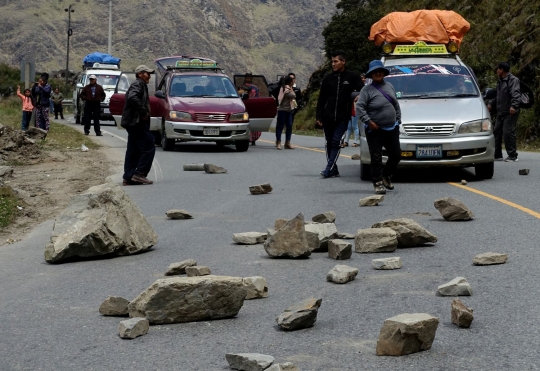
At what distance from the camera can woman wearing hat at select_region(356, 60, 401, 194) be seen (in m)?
14.0

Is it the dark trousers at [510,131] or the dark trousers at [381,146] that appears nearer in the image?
the dark trousers at [381,146]

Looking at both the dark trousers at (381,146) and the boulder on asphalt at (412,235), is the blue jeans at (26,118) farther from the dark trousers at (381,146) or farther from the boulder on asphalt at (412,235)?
the boulder on asphalt at (412,235)

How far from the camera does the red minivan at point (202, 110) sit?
23828 millimetres

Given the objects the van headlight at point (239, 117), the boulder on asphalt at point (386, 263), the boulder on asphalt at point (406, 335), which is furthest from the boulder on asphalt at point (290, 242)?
the van headlight at point (239, 117)

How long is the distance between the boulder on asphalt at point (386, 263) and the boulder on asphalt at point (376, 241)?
83 centimetres

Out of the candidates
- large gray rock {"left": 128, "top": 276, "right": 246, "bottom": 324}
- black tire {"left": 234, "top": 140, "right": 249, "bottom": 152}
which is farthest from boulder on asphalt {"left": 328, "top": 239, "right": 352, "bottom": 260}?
black tire {"left": 234, "top": 140, "right": 249, "bottom": 152}

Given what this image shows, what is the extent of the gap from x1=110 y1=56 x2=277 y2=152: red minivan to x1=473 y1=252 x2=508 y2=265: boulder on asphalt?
609 inches

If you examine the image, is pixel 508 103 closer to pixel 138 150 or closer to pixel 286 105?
pixel 286 105

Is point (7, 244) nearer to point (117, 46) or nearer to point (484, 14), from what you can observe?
point (484, 14)

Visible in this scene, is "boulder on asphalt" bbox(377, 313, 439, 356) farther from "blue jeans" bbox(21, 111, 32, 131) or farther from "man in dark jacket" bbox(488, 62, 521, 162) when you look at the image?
"blue jeans" bbox(21, 111, 32, 131)

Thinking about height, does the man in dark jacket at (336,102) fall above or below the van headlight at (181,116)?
above

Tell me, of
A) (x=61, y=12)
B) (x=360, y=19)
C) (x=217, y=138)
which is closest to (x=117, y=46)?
(x=61, y=12)

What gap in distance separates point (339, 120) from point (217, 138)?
8155 millimetres

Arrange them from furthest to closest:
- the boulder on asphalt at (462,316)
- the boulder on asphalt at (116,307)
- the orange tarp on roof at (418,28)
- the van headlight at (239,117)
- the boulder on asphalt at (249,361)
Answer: the van headlight at (239,117), the orange tarp on roof at (418,28), the boulder on asphalt at (116,307), the boulder on asphalt at (462,316), the boulder on asphalt at (249,361)
